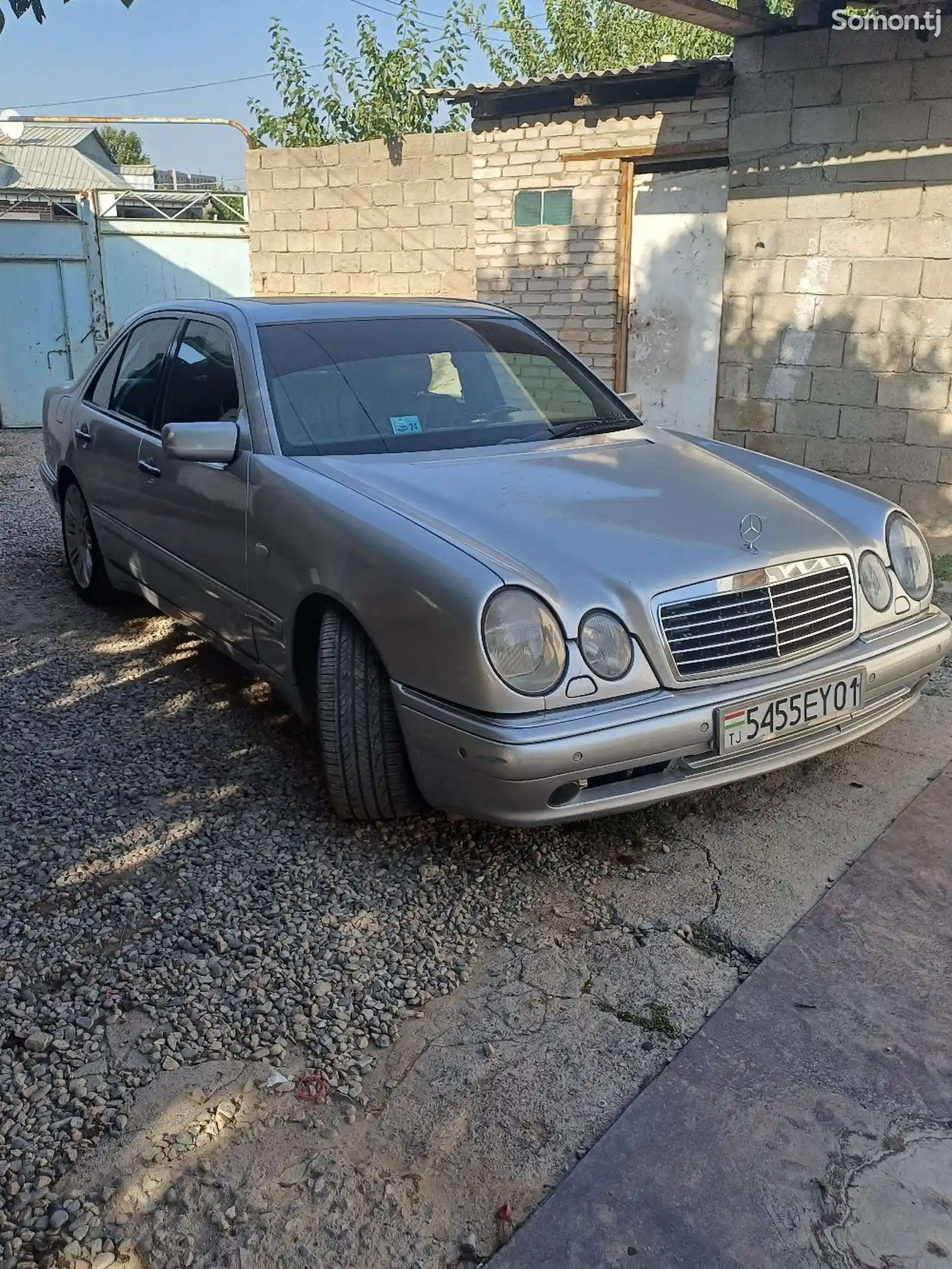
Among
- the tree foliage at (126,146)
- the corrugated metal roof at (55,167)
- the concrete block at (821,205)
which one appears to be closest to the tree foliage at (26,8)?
the concrete block at (821,205)

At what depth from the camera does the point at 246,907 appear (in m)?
2.94

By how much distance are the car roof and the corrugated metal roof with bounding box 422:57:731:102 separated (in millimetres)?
4067

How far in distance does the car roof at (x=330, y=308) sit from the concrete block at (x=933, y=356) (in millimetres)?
3354

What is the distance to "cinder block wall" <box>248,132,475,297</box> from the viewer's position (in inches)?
381

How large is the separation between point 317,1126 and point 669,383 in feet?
25.0

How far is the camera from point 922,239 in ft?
21.8

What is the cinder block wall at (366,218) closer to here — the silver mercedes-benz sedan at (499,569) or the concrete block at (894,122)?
the concrete block at (894,122)

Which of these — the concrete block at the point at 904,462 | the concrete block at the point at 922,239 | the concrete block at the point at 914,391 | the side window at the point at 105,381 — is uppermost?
the concrete block at the point at 922,239

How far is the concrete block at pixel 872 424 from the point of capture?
691 centimetres

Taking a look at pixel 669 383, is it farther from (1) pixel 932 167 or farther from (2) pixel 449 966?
(2) pixel 449 966

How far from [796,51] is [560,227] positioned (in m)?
2.54

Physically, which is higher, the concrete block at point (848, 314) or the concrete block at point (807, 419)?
the concrete block at point (848, 314)

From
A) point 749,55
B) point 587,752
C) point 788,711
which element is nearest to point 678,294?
point 749,55

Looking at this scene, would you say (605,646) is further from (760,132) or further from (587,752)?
(760,132)
